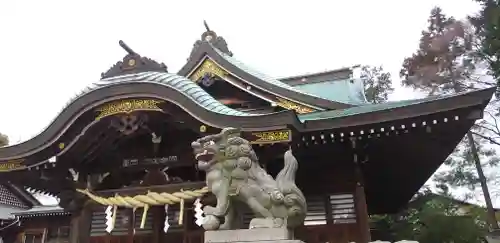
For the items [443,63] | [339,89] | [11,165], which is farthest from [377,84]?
[11,165]

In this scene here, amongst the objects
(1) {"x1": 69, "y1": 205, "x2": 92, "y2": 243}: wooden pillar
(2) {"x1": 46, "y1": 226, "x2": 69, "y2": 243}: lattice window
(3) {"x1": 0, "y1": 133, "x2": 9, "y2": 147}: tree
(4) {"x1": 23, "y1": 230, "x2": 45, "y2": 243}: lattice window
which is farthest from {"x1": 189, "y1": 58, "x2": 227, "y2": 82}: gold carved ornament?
(3) {"x1": 0, "y1": 133, "x2": 9, "y2": 147}: tree

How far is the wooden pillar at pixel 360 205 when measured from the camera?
7583 mm

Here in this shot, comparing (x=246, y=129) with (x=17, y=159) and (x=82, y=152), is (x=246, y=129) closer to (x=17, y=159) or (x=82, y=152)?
(x=82, y=152)

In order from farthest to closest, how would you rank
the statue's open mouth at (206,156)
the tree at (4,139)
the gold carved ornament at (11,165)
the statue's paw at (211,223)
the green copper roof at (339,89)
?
the tree at (4,139)
the green copper roof at (339,89)
the gold carved ornament at (11,165)
the statue's open mouth at (206,156)
the statue's paw at (211,223)

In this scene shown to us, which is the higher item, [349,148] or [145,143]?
[145,143]

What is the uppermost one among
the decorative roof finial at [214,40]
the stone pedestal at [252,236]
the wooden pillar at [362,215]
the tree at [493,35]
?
the tree at [493,35]

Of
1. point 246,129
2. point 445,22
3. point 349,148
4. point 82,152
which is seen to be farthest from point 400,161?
point 445,22

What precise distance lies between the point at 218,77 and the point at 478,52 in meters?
12.4

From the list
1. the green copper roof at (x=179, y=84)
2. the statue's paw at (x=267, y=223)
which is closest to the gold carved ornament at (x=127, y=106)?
the green copper roof at (x=179, y=84)

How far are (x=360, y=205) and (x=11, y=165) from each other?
22.3 feet

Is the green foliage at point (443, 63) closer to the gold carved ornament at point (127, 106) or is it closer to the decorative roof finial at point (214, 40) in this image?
the decorative roof finial at point (214, 40)

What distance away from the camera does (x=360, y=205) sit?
25.5 feet

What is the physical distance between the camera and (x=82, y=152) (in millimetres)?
8586

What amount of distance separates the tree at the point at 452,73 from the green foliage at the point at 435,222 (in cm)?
143
